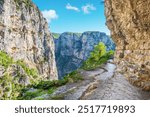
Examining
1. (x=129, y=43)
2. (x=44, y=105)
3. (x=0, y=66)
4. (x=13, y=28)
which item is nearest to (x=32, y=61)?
(x=13, y=28)

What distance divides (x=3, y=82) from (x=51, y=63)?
77203 mm

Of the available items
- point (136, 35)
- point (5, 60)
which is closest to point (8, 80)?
point (5, 60)

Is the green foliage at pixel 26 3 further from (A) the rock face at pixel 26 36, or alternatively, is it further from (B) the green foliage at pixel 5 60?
(B) the green foliage at pixel 5 60

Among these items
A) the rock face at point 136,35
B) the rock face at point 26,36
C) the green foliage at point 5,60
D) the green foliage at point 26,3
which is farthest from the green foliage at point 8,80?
the rock face at point 136,35

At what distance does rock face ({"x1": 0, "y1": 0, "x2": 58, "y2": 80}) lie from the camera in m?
147

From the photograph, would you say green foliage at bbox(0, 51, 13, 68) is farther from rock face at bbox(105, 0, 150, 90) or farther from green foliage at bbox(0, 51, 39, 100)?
rock face at bbox(105, 0, 150, 90)

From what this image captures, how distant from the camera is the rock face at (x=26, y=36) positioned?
14712 cm

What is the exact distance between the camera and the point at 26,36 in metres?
165

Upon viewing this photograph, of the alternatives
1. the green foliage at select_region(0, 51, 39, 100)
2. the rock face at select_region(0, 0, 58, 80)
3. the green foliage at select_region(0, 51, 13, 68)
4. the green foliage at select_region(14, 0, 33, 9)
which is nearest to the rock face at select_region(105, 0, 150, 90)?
the green foliage at select_region(0, 51, 39, 100)

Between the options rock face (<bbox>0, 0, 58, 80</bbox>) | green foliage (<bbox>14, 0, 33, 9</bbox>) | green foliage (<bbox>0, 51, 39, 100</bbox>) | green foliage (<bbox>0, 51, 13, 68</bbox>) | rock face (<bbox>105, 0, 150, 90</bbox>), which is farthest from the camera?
green foliage (<bbox>14, 0, 33, 9</bbox>)

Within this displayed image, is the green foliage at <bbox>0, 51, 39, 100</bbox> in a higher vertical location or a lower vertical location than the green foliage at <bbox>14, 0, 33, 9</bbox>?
A: lower

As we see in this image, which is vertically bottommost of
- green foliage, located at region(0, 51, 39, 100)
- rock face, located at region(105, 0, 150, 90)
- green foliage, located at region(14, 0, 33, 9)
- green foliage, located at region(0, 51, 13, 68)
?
green foliage, located at region(0, 51, 39, 100)

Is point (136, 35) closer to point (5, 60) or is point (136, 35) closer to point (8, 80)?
point (8, 80)

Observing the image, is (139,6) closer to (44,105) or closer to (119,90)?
(119,90)
